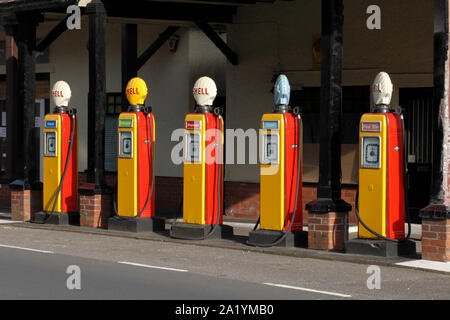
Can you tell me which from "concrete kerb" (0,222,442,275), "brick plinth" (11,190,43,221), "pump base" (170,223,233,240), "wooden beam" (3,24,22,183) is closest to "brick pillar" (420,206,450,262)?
"concrete kerb" (0,222,442,275)

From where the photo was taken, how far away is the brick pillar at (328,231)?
12812 mm

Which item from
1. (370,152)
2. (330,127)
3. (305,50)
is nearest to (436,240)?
(370,152)

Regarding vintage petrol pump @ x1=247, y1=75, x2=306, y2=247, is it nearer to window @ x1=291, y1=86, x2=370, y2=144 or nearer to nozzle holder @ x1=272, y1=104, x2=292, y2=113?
nozzle holder @ x1=272, y1=104, x2=292, y2=113

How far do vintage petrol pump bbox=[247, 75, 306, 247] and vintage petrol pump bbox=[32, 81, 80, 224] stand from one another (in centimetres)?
438

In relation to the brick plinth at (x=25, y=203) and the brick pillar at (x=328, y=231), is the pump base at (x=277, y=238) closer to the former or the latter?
the brick pillar at (x=328, y=231)

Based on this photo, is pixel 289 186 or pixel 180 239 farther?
pixel 180 239

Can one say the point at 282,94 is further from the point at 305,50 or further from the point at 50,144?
the point at 50,144

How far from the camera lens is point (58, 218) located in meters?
16.3

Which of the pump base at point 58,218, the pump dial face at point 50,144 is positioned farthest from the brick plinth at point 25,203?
the pump dial face at point 50,144

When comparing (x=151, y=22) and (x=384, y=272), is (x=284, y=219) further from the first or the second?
(x=151, y=22)

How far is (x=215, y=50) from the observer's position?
19.1 m

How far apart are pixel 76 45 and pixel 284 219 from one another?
32.8 feet
